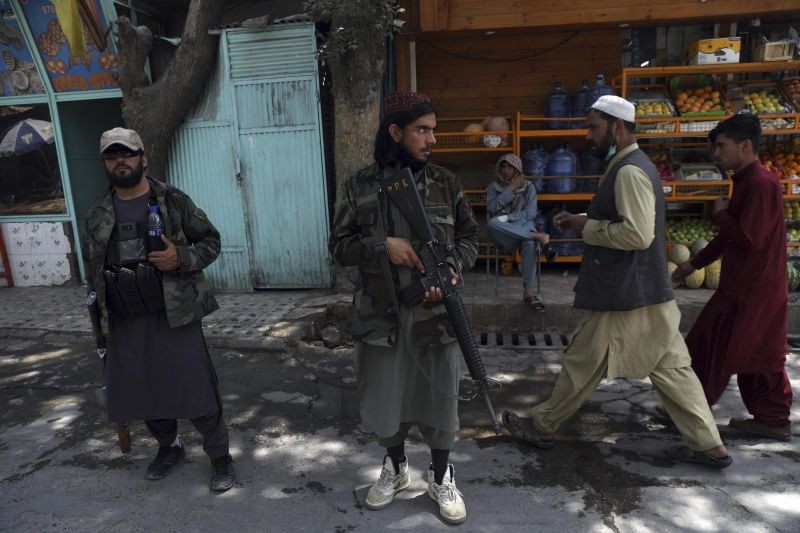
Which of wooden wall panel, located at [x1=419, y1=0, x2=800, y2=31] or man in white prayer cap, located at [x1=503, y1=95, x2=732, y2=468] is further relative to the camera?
wooden wall panel, located at [x1=419, y1=0, x2=800, y2=31]

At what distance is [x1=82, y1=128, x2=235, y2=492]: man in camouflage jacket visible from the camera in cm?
268

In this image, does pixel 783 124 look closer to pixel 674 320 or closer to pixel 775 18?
pixel 775 18

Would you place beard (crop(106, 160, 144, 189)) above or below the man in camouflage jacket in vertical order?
above

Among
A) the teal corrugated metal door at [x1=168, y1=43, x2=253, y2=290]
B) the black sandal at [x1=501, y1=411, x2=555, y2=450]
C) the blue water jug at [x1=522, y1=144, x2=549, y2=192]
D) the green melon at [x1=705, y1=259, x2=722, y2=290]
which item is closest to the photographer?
the black sandal at [x1=501, y1=411, x2=555, y2=450]

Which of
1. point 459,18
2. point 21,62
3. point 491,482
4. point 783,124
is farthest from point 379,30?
point 21,62

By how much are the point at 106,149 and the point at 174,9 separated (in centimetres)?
579

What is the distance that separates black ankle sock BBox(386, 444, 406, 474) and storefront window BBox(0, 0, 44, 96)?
7335mm

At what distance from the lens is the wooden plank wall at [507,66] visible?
6.95 meters

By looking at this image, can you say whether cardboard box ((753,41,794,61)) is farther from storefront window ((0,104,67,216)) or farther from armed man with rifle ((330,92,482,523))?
storefront window ((0,104,67,216))

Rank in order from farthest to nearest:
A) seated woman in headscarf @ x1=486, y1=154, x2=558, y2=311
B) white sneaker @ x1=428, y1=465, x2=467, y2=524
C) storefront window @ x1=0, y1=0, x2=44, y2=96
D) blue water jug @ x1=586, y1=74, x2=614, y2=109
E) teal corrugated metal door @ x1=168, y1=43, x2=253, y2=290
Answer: storefront window @ x1=0, y1=0, x2=44, y2=96
teal corrugated metal door @ x1=168, y1=43, x2=253, y2=290
blue water jug @ x1=586, y1=74, x2=614, y2=109
seated woman in headscarf @ x1=486, y1=154, x2=558, y2=311
white sneaker @ x1=428, y1=465, x2=467, y2=524

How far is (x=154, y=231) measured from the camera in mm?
2672

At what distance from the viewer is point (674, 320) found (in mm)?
2826

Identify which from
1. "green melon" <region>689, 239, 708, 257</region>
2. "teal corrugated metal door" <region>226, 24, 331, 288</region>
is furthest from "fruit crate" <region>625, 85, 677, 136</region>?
"teal corrugated metal door" <region>226, 24, 331, 288</region>

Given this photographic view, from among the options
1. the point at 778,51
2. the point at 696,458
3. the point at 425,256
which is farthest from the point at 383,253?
the point at 778,51
